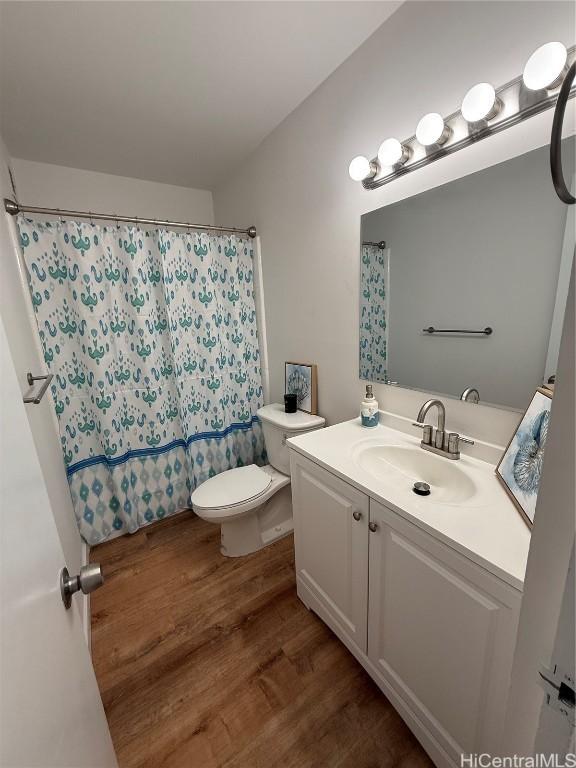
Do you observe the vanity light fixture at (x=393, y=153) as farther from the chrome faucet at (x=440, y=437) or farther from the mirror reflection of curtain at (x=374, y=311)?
the chrome faucet at (x=440, y=437)

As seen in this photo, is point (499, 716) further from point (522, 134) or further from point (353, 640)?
point (522, 134)

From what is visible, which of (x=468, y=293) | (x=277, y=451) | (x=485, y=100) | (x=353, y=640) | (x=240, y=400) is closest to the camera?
(x=485, y=100)

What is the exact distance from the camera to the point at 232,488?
70.8 inches

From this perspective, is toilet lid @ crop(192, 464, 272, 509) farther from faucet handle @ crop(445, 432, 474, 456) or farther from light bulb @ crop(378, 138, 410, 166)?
light bulb @ crop(378, 138, 410, 166)

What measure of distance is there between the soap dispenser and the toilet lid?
0.73 metres

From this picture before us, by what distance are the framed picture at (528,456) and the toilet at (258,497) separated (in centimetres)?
97

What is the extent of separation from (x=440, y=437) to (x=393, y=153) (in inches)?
42.3

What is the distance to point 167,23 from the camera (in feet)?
3.67

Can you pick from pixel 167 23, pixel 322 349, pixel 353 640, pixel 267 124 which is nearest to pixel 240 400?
pixel 322 349

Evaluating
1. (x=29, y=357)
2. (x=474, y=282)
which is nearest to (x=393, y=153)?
(x=474, y=282)

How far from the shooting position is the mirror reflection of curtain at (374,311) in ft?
4.59

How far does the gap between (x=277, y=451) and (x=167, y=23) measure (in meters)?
1.92

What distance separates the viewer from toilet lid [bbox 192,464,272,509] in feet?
5.54

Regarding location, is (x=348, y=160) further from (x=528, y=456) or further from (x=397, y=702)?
(x=397, y=702)
